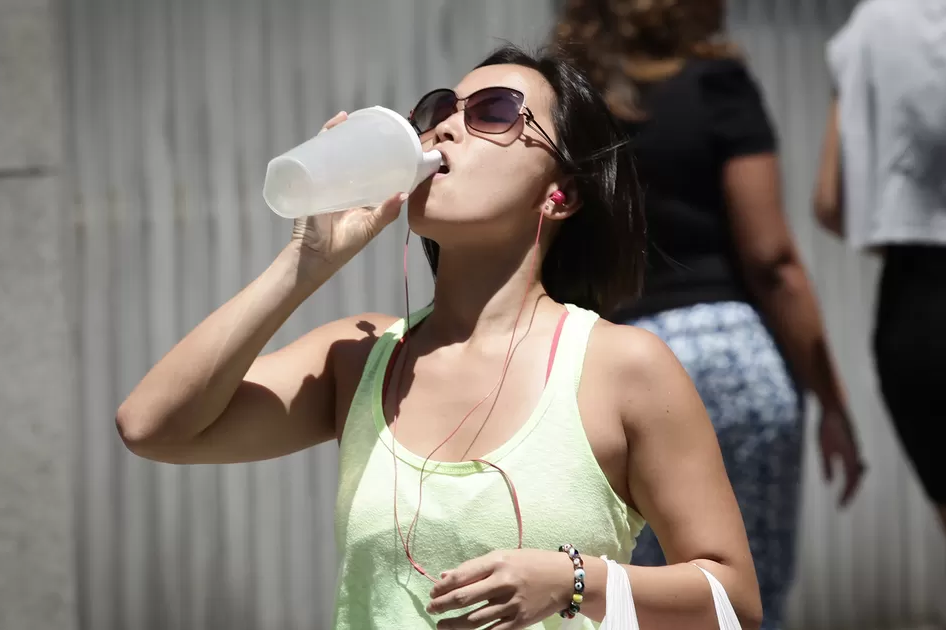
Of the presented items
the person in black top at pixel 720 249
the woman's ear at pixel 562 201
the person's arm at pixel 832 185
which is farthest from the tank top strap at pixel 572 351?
the person's arm at pixel 832 185

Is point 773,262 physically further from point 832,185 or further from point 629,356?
point 629,356

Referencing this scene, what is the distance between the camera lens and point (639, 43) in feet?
9.44

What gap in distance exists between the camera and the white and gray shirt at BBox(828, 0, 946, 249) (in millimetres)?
2926

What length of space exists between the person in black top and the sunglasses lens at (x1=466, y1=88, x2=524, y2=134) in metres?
0.83

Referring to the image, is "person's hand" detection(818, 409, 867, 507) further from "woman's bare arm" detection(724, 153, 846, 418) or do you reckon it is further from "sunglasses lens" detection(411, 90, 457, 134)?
"sunglasses lens" detection(411, 90, 457, 134)

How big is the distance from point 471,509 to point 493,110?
60cm

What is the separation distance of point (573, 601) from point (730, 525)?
296mm

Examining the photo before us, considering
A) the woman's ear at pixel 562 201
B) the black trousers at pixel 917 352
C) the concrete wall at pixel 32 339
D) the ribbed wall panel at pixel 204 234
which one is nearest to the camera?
the woman's ear at pixel 562 201

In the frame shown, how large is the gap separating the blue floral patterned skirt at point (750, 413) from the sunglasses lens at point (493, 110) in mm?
969

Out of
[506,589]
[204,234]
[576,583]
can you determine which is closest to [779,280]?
[576,583]

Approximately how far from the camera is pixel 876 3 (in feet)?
9.90

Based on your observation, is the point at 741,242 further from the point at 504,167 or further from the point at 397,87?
the point at 397,87

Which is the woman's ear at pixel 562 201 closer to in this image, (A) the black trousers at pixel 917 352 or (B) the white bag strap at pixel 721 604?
(B) the white bag strap at pixel 721 604

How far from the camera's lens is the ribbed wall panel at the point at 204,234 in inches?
169
